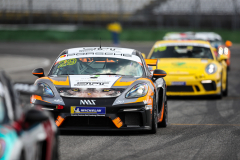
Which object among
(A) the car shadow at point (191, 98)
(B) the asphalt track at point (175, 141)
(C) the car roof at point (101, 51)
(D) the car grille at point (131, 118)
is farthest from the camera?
(A) the car shadow at point (191, 98)

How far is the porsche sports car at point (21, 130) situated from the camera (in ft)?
Answer: 11.5

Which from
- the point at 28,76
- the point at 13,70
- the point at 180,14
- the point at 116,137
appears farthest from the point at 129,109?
the point at 180,14

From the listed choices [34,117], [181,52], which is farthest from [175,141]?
[181,52]

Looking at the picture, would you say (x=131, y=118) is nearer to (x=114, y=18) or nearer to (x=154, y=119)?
(x=154, y=119)

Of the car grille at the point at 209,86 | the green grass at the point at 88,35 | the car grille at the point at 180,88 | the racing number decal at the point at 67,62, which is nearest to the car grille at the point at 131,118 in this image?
the racing number decal at the point at 67,62

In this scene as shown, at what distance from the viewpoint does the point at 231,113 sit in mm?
9922

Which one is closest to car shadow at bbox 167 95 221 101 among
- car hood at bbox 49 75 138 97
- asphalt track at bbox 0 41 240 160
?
asphalt track at bbox 0 41 240 160

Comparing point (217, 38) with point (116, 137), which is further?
point (217, 38)

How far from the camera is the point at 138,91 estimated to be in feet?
23.9

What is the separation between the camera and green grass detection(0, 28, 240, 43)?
42.1m

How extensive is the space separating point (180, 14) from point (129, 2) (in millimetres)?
5091

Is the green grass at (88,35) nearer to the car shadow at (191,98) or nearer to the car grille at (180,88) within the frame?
the car shadow at (191,98)

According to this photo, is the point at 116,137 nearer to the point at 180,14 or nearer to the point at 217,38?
the point at 217,38

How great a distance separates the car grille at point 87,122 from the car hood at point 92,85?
0.30 m
